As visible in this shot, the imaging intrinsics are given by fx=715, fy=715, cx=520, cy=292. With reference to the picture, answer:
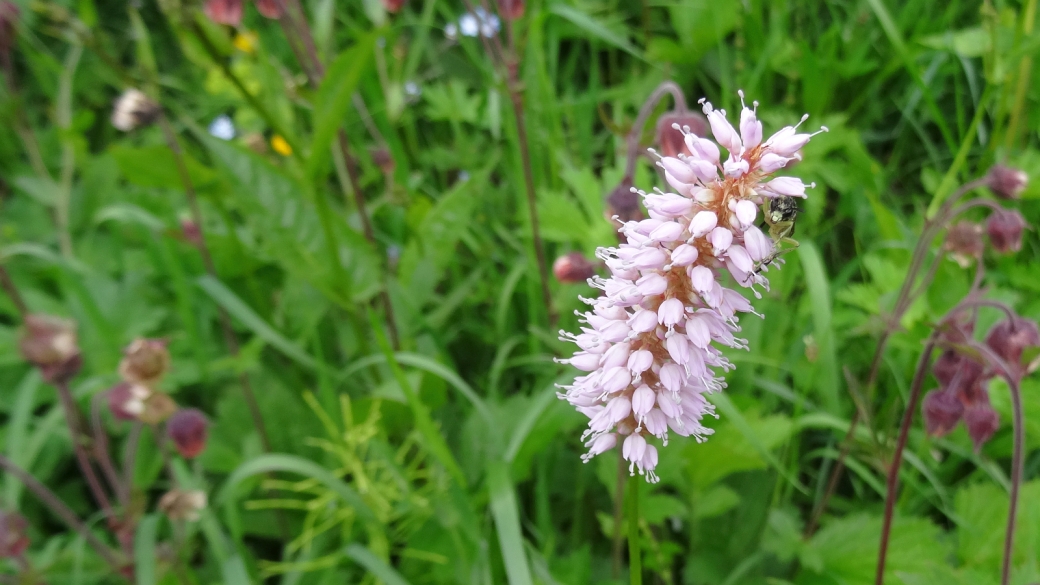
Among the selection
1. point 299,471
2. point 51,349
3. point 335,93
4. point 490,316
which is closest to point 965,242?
point 490,316

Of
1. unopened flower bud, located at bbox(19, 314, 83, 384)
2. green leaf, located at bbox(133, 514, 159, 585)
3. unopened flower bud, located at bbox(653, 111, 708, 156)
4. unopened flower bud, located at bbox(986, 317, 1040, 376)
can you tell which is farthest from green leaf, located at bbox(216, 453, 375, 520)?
unopened flower bud, located at bbox(986, 317, 1040, 376)

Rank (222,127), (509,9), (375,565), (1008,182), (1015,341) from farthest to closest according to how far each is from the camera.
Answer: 1. (222,127)
2. (509,9)
3. (1008,182)
4. (375,565)
5. (1015,341)

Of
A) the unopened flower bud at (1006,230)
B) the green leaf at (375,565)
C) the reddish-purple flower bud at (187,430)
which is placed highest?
the unopened flower bud at (1006,230)

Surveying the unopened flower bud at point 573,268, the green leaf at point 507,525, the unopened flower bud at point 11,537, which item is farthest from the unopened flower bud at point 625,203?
the unopened flower bud at point 11,537

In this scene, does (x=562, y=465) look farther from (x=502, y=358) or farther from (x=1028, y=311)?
(x=1028, y=311)

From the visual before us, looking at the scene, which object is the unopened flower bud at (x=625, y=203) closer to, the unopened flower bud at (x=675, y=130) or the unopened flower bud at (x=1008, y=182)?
the unopened flower bud at (x=675, y=130)

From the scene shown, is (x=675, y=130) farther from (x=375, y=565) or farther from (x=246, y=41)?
(x=246, y=41)

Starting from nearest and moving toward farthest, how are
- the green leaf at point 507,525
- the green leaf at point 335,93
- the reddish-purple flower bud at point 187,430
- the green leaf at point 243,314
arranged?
the green leaf at point 507,525
the green leaf at point 335,93
the reddish-purple flower bud at point 187,430
the green leaf at point 243,314
